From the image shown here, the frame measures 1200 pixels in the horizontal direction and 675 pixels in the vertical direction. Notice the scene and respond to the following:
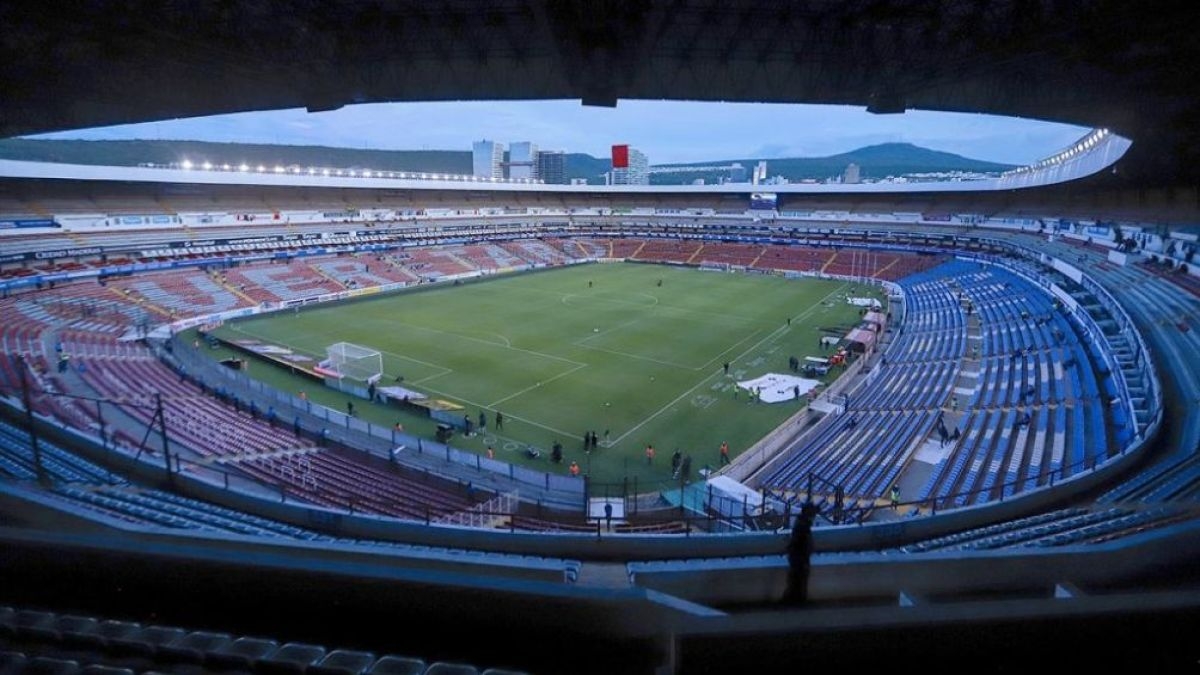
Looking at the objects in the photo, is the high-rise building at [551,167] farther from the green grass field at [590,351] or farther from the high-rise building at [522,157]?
the green grass field at [590,351]

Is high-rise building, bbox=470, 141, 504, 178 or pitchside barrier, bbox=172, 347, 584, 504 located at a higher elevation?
high-rise building, bbox=470, 141, 504, 178

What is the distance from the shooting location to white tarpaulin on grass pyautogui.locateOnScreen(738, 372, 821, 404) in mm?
22141

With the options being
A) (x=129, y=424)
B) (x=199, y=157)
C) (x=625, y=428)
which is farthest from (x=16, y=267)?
(x=199, y=157)

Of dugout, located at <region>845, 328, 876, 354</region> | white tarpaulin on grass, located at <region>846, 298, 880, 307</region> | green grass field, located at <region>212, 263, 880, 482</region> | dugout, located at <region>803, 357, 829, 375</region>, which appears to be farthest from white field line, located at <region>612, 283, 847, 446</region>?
dugout, located at <region>845, 328, 876, 354</region>

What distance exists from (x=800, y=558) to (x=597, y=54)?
24.2ft

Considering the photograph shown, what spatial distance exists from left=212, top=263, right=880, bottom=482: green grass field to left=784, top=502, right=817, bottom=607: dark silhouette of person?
12421 mm

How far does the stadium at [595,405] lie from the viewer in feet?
9.96

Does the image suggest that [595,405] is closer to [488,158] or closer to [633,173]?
[488,158]

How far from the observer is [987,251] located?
45906mm

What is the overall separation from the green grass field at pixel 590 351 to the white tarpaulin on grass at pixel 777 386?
442mm

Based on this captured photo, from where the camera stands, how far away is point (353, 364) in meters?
25.0

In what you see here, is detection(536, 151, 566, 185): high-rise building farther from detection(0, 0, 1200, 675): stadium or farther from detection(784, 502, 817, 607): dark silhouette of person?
detection(784, 502, 817, 607): dark silhouette of person

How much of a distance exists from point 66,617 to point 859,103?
1126cm

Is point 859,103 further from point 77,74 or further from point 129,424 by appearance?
point 129,424
